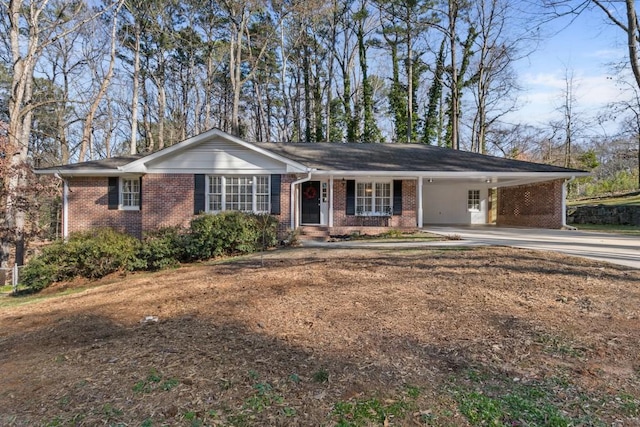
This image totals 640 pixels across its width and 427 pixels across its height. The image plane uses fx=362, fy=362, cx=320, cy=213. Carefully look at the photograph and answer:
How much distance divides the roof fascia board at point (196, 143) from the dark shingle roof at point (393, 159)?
3.25ft

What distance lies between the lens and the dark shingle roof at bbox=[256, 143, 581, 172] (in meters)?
13.6

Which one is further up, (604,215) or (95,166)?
(95,166)

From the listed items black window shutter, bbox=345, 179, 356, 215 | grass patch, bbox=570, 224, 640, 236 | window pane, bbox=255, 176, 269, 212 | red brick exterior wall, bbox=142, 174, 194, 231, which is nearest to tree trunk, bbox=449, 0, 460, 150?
grass patch, bbox=570, 224, 640, 236

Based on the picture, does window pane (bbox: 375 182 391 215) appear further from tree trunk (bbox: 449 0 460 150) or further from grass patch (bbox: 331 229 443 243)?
tree trunk (bbox: 449 0 460 150)

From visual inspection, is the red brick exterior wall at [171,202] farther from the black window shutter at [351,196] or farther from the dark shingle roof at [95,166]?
the black window shutter at [351,196]

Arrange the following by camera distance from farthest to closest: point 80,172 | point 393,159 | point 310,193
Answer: point 393,159 < point 310,193 < point 80,172

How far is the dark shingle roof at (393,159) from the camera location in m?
13.6

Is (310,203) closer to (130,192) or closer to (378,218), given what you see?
(378,218)

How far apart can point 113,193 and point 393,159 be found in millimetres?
10759

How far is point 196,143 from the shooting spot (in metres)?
12.4

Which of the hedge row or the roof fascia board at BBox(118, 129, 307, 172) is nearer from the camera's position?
the hedge row

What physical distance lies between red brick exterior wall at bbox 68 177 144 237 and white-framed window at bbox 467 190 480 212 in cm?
1536

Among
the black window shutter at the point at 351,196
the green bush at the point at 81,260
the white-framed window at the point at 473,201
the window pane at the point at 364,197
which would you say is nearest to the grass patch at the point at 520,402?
the green bush at the point at 81,260

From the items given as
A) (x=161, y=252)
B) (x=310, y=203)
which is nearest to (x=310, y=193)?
(x=310, y=203)
